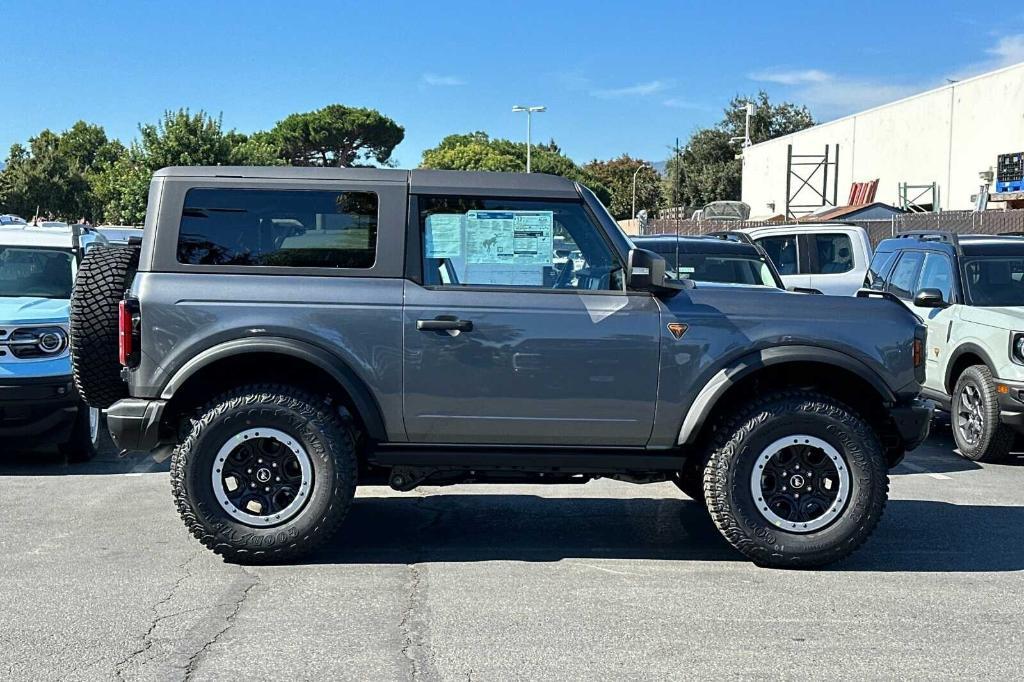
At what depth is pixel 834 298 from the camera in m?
5.75

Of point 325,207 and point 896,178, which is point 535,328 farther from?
point 896,178

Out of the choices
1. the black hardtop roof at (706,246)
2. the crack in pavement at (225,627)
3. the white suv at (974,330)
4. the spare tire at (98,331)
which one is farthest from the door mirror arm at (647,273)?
the black hardtop roof at (706,246)

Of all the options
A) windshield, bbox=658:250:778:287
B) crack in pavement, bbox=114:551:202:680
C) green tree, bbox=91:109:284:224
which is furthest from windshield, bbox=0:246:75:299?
green tree, bbox=91:109:284:224

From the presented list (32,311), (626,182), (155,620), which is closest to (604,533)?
(155,620)

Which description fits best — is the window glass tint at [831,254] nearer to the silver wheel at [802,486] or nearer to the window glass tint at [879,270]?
the window glass tint at [879,270]

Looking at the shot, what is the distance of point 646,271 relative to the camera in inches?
215

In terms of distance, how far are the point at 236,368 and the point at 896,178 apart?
1620 inches

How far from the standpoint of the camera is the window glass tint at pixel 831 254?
1316cm

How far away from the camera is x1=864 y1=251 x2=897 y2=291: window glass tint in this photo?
1139 cm

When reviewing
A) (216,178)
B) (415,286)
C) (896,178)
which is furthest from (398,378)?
(896,178)

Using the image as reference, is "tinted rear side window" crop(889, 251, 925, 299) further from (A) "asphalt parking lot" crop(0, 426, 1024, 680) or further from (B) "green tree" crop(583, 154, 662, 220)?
(B) "green tree" crop(583, 154, 662, 220)

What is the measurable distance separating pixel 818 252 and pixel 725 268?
2951 mm

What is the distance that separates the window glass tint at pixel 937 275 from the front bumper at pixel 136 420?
7.15 m

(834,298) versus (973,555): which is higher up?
(834,298)
